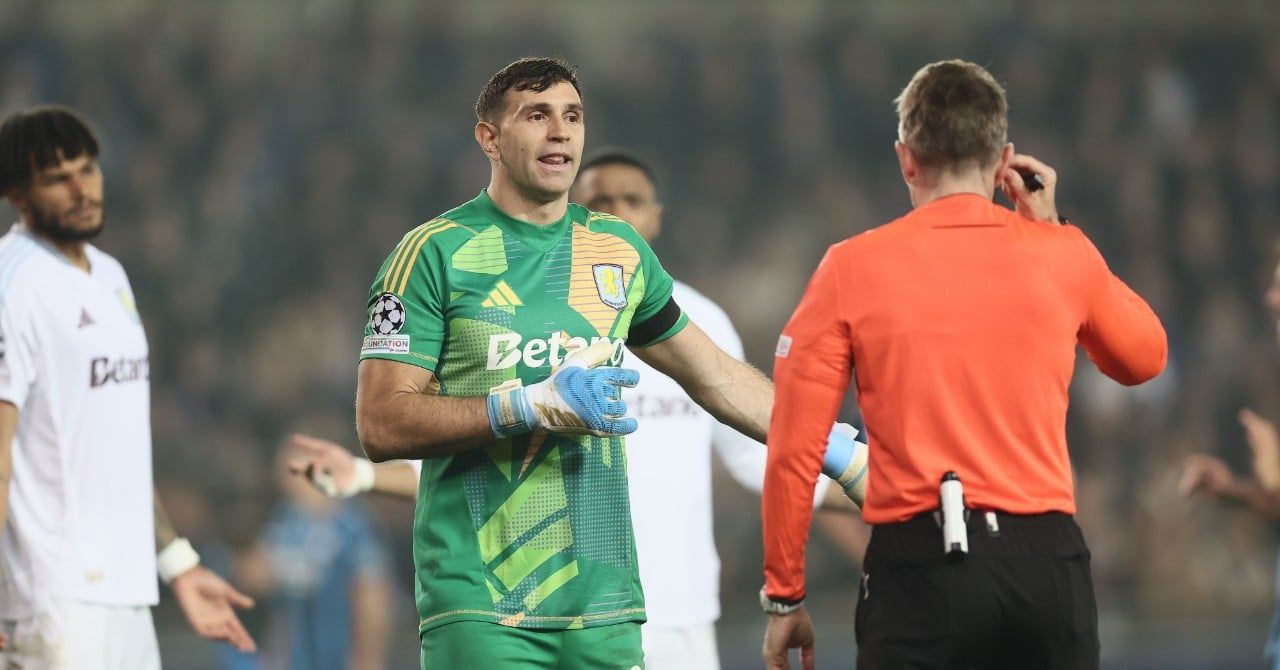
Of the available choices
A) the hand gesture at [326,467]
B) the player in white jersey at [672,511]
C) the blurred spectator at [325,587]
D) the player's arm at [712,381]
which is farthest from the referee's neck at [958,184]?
the blurred spectator at [325,587]

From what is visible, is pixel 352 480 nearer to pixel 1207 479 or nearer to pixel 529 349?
pixel 529 349

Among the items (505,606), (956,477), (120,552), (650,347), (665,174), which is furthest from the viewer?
(665,174)

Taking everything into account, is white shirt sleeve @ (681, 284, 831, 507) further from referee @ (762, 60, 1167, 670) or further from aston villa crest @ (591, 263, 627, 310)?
referee @ (762, 60, 1167, 670)

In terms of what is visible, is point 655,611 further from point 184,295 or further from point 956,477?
point 184,295

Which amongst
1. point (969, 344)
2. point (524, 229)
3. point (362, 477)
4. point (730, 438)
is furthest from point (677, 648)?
point (969, 344)

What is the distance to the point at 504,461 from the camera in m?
3.85

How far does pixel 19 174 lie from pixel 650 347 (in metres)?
2.22

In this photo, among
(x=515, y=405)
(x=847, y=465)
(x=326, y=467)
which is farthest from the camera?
(x=326, y=467)

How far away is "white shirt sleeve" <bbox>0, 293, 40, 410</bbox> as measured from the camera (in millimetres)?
4664

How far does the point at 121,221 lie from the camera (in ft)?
43.8

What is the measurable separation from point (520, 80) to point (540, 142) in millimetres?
187

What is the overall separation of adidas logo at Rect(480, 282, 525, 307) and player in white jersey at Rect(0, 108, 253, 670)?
5.63 ft

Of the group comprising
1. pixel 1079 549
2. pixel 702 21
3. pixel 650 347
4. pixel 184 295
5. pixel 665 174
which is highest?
pixel 702 21

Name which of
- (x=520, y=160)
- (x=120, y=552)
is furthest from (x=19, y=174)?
(x=520, y=160)
